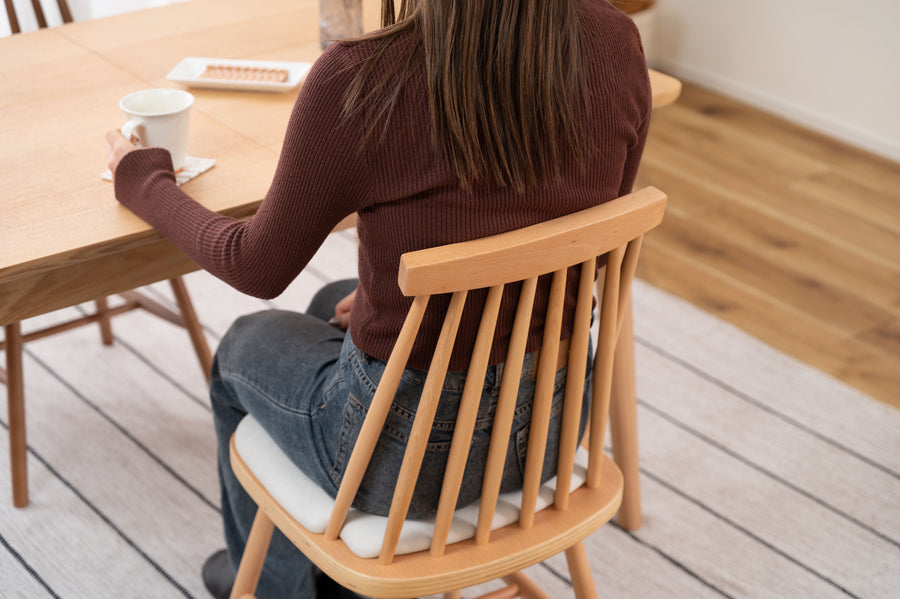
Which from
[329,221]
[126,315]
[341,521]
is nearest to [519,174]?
[329,221]

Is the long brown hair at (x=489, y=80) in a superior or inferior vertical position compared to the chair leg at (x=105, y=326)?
superior

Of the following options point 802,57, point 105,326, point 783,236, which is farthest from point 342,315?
point 802,57

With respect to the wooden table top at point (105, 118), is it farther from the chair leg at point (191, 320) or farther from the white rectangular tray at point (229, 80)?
the chair leg at point (191, 320)

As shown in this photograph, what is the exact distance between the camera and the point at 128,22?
187cm

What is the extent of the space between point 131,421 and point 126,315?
438 mm

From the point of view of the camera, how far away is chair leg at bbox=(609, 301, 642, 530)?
5.47 feet

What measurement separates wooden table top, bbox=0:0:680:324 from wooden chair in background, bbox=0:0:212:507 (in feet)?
1.25

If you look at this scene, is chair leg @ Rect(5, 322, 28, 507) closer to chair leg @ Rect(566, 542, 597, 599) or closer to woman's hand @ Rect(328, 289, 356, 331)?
woman's hand @ Rect(328, 289, 356, 331)

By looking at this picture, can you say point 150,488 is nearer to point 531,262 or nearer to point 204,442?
point 204,442

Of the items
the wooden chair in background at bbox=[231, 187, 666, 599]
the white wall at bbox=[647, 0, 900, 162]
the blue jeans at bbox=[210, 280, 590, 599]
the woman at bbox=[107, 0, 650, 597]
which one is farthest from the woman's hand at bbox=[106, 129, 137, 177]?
the white wall at bbox=[647, 0, 900, 162]

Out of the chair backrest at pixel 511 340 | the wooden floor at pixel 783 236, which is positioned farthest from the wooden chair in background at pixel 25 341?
the wooden floor at pixel 783 236

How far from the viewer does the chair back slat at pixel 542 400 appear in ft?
3.35

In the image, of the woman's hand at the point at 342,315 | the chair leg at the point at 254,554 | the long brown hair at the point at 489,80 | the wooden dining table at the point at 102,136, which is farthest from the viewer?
the woman's hand at the point at 342,315

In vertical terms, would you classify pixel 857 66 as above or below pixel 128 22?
below
